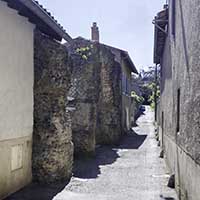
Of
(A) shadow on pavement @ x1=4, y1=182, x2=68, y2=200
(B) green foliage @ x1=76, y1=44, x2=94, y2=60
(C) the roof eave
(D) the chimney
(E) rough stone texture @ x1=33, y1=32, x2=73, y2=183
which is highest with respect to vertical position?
(D) the chimney

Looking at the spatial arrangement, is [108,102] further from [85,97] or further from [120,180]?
[120,180]

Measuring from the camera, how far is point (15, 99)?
8.66 meters

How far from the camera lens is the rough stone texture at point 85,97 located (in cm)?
1628

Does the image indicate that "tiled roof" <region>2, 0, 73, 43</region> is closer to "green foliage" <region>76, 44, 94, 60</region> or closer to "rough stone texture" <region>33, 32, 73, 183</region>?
"rough stone texture" <region>33, 32, 73, 183</region>

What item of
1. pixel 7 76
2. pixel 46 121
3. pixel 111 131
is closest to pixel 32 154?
pixel 46 121

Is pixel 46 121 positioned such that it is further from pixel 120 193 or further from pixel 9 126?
pixel 120 193

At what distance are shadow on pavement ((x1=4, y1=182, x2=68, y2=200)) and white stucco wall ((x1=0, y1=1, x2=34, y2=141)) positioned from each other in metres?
1.33

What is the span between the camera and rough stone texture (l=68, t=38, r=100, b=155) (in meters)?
16.3

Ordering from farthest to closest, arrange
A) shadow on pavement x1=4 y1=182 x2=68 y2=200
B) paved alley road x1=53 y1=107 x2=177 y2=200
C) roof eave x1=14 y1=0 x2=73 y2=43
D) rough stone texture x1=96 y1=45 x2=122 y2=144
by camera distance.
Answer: rough stone texture x1=96 y1=45 x2=122 y2=144 → paved alley road x1=53 y1=107 x2=177 y2=200 → shadow on pavement x1=4 y1=182 x2=68 y2=200 → roof eave x1=14 y1=0 x2=73 y2=43

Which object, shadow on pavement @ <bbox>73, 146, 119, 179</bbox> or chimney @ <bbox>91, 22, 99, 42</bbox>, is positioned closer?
shadow on pavement @ <bbox>73, 146, 119, 179</bbox>

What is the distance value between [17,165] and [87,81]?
8617mm

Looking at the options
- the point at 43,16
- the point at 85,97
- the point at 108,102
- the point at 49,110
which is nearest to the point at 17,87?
the point at 49,110

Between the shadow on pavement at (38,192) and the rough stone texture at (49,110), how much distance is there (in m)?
0.45

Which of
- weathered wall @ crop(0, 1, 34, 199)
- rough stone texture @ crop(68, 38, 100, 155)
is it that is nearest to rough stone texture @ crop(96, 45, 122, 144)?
rough stone texture @ crop(68, 38, 100, 155)
